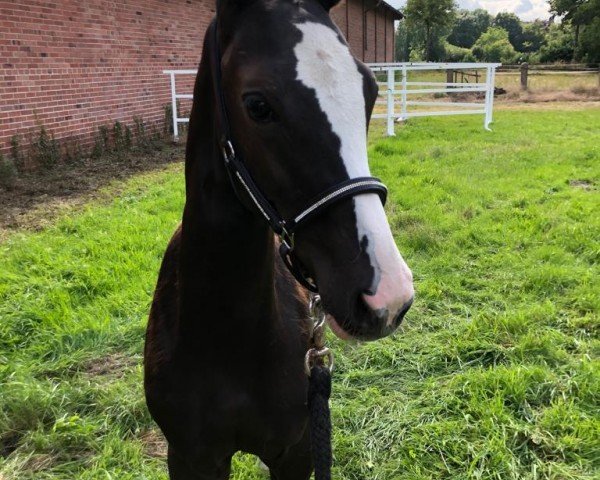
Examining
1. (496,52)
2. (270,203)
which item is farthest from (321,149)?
(496,52)

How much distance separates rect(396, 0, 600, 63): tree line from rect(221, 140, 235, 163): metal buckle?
37.7 metres

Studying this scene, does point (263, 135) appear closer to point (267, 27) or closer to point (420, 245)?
point (267, 27)

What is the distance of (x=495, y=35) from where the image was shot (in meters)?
66.2

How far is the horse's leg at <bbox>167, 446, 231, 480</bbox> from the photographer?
72.4 inches

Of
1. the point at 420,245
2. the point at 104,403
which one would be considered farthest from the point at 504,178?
the point at 104,403

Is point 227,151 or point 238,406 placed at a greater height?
point 227,151

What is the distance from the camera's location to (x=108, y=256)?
464 cm

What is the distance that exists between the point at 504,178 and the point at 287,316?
6192mm

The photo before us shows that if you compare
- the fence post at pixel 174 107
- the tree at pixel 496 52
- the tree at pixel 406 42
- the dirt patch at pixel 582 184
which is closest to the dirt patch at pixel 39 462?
the dirt patch at pixel 582 184

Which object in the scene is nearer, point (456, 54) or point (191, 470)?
point (191, 470)

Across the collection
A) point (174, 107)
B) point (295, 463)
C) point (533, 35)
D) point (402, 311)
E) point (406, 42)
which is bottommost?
point (295, 463)

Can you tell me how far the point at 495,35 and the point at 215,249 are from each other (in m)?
73.7

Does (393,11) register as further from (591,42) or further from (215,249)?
(215,249)

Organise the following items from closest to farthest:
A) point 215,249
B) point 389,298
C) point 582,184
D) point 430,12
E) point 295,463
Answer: point 389,298 → point 215,249 → point 295,463 → point 582,184 → point 430,12
